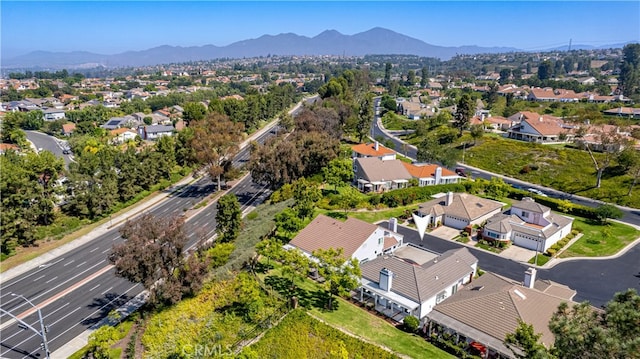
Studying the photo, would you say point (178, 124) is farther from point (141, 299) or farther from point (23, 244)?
point (141, 299)

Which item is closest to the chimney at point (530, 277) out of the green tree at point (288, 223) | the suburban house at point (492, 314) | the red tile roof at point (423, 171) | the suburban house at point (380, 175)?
the suburban house at point (492, 314)

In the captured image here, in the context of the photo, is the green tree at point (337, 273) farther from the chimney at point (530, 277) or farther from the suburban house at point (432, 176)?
the suburban house at point (432, 176)

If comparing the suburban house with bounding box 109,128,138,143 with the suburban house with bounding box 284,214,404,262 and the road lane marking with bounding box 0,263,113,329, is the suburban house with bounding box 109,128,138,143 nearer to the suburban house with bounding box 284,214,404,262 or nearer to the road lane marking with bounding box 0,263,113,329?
the road lane marking with bounding box 0,263,113,329

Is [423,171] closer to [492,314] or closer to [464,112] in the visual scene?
[464,112]

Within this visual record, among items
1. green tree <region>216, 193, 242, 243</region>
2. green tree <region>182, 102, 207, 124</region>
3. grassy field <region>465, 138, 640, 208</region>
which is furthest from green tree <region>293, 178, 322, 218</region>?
green tree <region>182, 102, 207, 124</region>

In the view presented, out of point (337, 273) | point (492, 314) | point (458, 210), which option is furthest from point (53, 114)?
point (492, 314)

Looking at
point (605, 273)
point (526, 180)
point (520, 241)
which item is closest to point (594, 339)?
point (605, 273)
